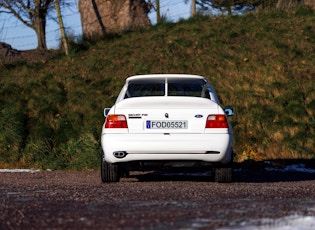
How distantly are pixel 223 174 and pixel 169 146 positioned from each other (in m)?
1.17

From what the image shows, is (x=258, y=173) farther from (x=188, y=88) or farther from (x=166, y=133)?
(x=166, y=133)

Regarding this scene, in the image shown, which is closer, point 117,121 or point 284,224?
point 284,224

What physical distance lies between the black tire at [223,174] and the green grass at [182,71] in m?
4.85

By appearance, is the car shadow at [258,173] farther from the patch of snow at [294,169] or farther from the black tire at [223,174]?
the black tire at [223,174]

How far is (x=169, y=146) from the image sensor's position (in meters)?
10.3

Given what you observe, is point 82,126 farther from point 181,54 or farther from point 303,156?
point 181,54

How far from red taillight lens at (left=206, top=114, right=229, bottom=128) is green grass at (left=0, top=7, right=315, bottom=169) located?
555 cm

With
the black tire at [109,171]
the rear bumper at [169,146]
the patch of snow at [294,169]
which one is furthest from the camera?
the patch of snow at [294,169]

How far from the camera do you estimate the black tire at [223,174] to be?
11.1 metres

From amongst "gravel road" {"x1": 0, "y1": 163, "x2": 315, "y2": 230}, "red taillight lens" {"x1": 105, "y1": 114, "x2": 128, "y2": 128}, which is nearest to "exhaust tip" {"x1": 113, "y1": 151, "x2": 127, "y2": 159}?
"red taillight lens" {"x1": 105, "y1": 114, "x2": 128, "y2": 128}

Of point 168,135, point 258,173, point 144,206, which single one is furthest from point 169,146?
point 258,173

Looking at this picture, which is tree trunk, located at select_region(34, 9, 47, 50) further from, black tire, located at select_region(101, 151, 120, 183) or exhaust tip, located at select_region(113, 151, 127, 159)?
exhaust tip, located at select_region(113, 151, 127, 159)

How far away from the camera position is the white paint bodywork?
34.0 feet

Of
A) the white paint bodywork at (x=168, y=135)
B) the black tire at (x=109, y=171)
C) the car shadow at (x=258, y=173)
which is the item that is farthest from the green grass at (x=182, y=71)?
the white paint bodywork at (x=168, y=135)
